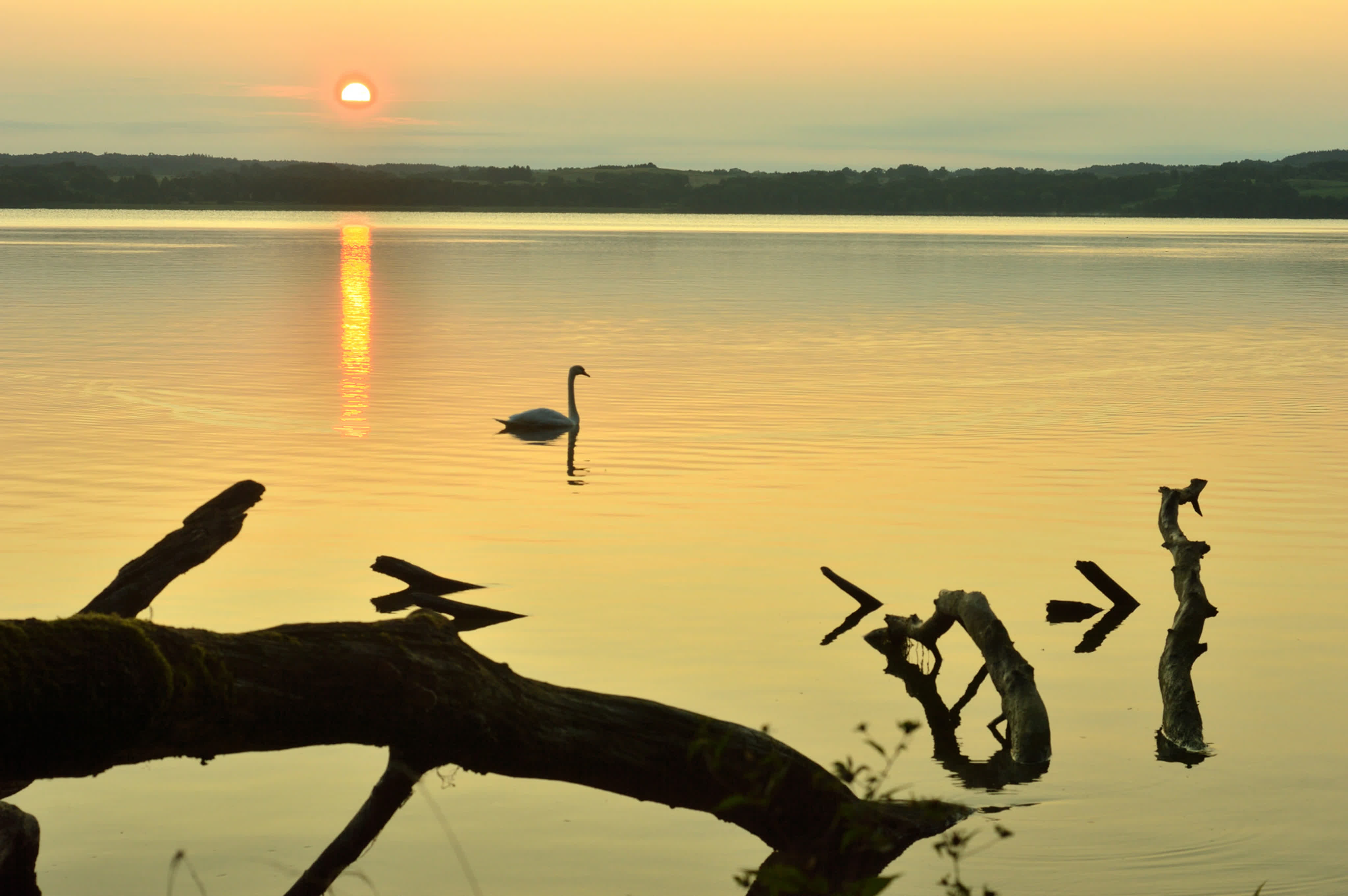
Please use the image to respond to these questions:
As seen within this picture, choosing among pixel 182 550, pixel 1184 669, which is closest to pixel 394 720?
pixel 182 550

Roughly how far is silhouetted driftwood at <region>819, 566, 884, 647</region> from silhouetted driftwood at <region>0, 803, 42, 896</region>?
9.08 meters

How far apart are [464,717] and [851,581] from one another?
526 inches

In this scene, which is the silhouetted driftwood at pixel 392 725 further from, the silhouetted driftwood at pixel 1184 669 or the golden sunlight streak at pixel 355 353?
the golden sunlight streak at pixel 355 353

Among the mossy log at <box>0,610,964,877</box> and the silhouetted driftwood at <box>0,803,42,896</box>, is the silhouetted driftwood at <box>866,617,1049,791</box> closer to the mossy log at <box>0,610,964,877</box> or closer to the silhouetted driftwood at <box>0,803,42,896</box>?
the mossy log at <box>0,610,964,877</box>

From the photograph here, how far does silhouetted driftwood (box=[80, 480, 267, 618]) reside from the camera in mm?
8266

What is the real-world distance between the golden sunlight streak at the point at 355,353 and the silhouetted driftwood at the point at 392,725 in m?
26.0

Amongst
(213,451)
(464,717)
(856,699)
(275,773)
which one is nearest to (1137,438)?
(213,451)

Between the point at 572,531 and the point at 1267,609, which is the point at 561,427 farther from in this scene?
the point at 1267,609

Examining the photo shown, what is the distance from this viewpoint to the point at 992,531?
22.0 meters

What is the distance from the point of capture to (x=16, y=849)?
26.0 ft

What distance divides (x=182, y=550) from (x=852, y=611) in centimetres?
1030

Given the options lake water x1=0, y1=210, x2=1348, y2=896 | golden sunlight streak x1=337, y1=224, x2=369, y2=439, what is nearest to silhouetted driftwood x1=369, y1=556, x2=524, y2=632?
lake water x1=0, y1=210, x2=1348, y2=896

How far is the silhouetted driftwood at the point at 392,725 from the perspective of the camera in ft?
17.3

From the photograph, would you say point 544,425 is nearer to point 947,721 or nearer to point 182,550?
point 947,721
